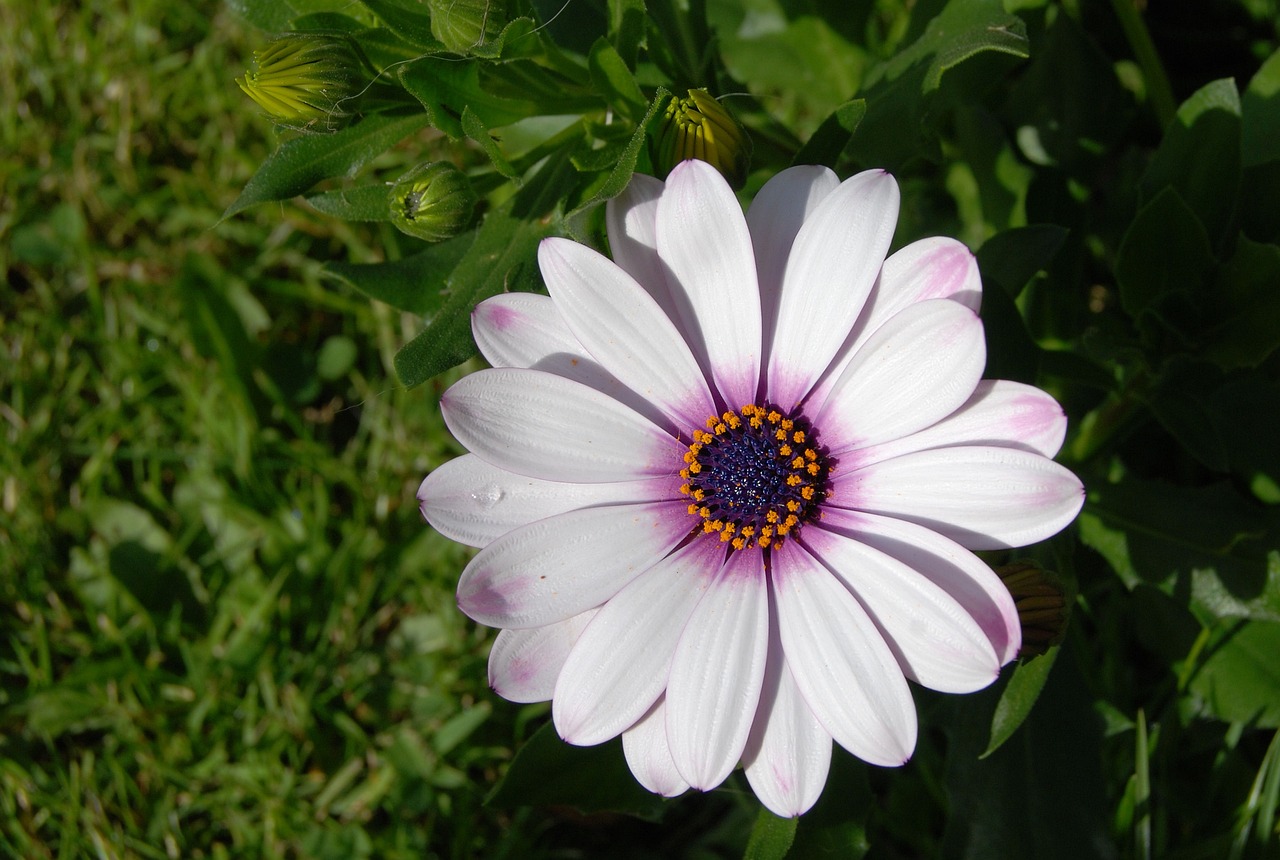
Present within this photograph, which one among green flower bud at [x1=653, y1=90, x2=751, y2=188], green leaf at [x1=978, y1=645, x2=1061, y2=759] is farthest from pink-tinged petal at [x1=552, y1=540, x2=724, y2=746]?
green flower bud at [x1=653, y1=90, x2=751, y2=188]

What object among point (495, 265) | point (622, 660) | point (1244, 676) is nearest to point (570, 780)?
point (622, 660)

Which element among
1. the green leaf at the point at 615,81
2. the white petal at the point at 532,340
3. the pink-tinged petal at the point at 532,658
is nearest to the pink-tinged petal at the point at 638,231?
the white petal at the point at 532,340

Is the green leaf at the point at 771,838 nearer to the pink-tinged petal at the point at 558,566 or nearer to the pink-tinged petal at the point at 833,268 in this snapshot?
the pink-tinged petal at the point at 558,566

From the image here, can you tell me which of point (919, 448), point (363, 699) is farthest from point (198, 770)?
point (919, 448)

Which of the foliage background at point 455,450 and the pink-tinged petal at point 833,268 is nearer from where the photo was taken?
the pink-tinged petal at point 833,268

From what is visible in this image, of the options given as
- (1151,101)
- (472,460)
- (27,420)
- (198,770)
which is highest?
(1151,101)

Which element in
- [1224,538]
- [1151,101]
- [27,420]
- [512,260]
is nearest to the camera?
[512,260]

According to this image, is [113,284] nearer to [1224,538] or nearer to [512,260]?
[512,260]
